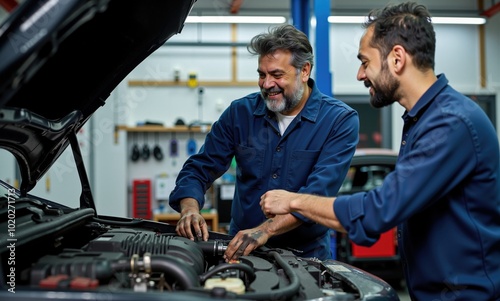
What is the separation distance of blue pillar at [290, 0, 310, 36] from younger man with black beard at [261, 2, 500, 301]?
359cm

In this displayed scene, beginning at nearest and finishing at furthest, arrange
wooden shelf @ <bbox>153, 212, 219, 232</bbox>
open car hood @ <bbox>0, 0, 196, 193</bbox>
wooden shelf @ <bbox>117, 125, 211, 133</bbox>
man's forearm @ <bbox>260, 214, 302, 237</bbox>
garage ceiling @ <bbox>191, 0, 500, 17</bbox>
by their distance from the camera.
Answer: open car hood @ <bbox>0, 0, 196, 193</bbox>, man's forearm @ <bbox>260, 214, 302, 237</bbox>, wooden shelf @ <bbox>153, 212, 219, 232</bbox>, wooden shelf @ <bbox>117, 125, 211, 133</bbox>, garage ceiling @ <bbox>191, 0, 500, 17</bbox>

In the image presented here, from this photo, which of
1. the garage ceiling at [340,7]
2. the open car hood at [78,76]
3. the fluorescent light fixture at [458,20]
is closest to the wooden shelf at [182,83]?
the garage ceiling at [340,7]

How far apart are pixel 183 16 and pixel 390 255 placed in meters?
4.00

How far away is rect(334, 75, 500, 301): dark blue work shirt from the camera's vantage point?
1.48 m

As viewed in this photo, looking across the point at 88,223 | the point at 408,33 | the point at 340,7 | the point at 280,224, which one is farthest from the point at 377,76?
the point at 340,7

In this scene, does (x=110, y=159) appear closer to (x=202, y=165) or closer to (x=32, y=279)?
(x=202, y=165)

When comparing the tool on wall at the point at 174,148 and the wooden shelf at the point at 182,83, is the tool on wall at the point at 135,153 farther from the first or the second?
the wooden shelf at the point at 182,83

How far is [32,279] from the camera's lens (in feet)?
4.64

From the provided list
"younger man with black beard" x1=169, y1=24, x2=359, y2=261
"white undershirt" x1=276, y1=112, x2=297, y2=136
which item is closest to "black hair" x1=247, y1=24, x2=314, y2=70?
"younger man with black beard" x1=169, y1=24, x2=359, y2=261

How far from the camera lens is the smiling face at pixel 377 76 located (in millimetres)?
1681

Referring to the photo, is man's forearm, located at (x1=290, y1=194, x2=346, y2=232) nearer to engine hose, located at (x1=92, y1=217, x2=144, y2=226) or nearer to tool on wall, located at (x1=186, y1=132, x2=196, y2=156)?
engine hose, located at (x1=92, y1=217, x2=144, y2=226)

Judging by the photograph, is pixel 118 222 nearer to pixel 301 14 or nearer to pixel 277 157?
pixel 277 157

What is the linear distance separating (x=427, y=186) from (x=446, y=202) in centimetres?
16

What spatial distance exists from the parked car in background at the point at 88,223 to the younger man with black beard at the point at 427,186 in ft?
0.65
